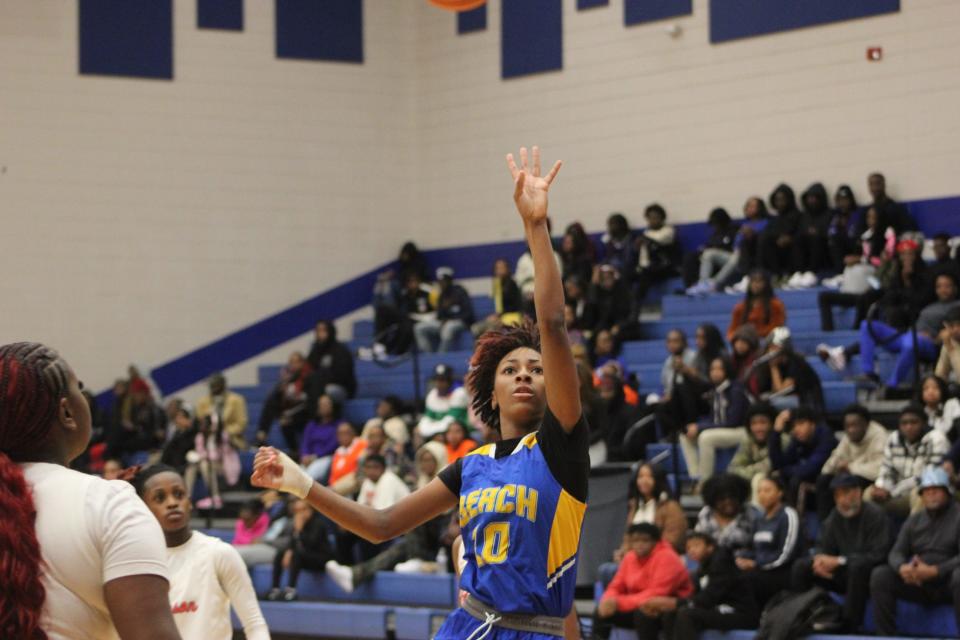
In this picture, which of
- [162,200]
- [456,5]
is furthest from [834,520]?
[162,200]

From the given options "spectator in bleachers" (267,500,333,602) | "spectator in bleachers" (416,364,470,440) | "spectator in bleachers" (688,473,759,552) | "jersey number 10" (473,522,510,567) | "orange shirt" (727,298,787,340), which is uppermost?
"orange shirt" (727,298,787,340)

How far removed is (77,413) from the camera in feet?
9.04

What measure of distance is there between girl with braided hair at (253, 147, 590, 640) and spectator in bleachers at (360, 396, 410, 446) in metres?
9.84

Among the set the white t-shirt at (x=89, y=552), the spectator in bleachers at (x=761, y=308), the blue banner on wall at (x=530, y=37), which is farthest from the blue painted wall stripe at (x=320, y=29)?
the white t-shirt at (x=89, y=552)

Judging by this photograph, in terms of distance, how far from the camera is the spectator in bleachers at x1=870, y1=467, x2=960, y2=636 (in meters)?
8.84

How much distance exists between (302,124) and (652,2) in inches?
190

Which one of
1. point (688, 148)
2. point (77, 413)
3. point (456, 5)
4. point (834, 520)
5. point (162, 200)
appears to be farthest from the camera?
point (162, 200)

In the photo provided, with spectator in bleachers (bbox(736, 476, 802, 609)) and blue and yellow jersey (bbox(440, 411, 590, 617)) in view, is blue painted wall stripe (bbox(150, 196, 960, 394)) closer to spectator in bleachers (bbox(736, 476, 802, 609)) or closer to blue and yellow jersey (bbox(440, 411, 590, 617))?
spectator in bleachers (bbox(736, 476, 802, 609))

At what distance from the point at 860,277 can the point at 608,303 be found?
2.56m

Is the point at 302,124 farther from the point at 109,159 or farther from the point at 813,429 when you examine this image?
the point at 813,429

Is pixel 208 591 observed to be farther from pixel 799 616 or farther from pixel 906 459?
pixel 906 459

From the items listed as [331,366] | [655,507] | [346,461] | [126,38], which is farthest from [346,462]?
[126,38]

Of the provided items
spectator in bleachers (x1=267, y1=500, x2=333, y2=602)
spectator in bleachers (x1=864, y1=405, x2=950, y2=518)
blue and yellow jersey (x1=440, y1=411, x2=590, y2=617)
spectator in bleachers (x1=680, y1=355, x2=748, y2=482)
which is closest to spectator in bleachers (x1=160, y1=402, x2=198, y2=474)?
spectator in bleachers (x1=267, y1=500, x2=333, y2=602)

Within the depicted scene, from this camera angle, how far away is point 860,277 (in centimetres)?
1388
